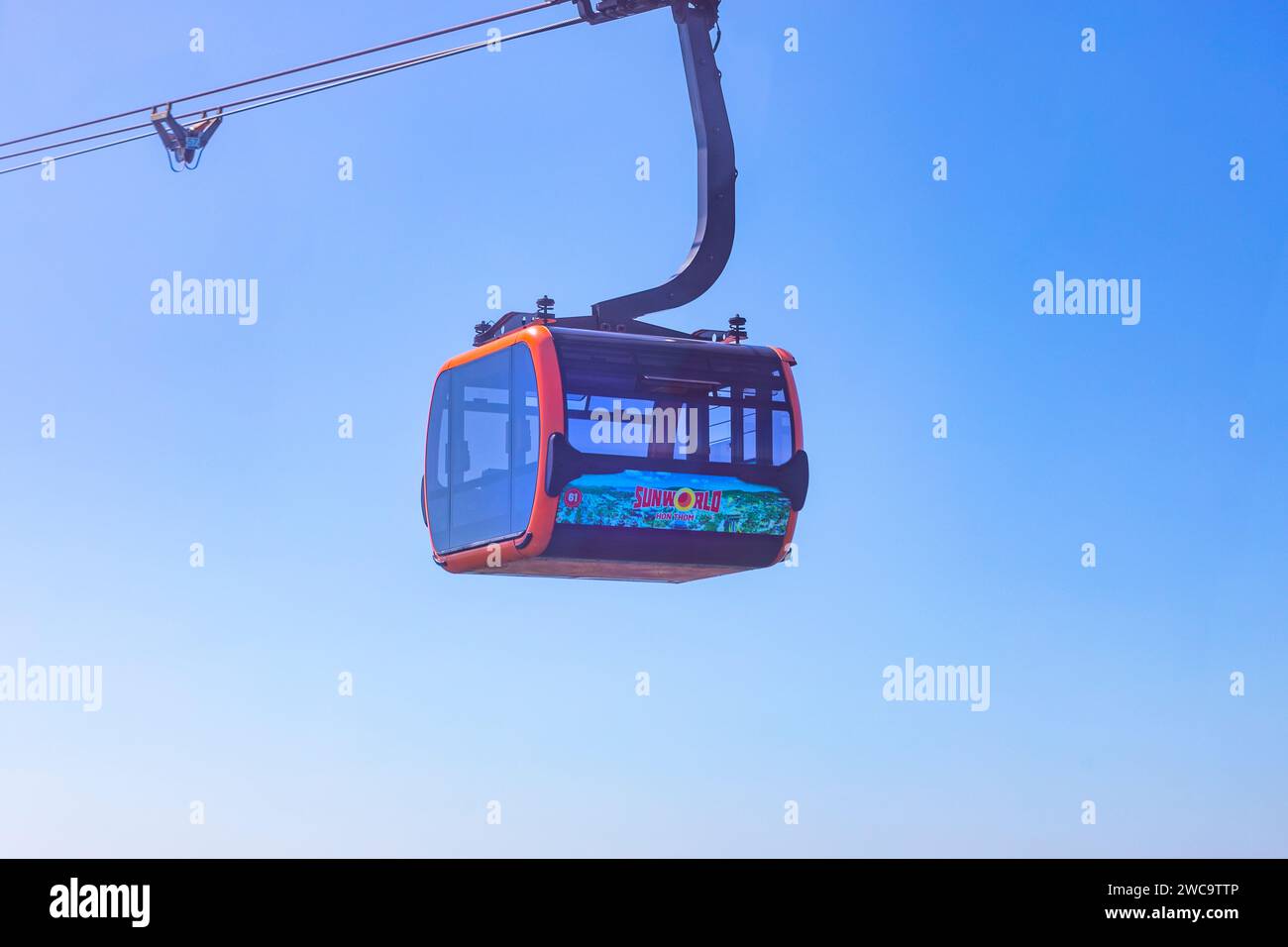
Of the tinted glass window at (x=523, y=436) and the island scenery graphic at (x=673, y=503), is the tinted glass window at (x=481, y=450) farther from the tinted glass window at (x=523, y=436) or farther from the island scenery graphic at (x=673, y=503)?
the island scenery graphic at (x=673, y=503)

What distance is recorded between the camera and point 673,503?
55.4ft

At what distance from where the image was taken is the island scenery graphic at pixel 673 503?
16.6 metres

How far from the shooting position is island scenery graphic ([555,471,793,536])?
1656 cm

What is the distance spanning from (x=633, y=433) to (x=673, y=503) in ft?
2.14

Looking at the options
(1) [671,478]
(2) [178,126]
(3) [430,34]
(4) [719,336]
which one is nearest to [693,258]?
(4) [719,336]

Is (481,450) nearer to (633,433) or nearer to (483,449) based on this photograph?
(483,449)

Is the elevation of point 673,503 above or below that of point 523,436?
below

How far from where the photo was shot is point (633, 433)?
1688 cm

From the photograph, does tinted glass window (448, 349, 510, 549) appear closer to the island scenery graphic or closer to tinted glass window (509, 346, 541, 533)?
Answer: tinted glass window (509, 346, 541, 533)

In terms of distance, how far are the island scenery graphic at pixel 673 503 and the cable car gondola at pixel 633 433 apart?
0.04 ft

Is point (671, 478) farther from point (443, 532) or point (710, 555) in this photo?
point (443, 532)

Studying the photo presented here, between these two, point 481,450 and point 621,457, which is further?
point 481,450

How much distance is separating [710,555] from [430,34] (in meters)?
5.34

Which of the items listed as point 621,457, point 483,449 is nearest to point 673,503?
point 621,457
